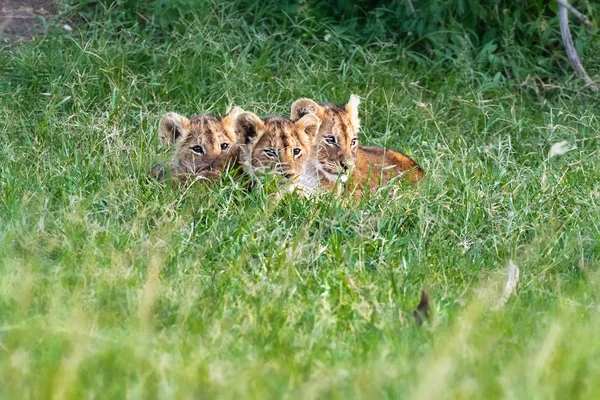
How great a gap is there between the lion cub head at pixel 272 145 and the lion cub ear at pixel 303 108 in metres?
0.49

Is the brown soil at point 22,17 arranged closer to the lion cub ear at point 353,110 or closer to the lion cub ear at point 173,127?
the lion cub ear at point 173,127

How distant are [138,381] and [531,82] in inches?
296

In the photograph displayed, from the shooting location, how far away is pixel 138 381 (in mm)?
3885

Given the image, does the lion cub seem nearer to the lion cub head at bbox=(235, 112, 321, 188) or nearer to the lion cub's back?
the lion cub's back

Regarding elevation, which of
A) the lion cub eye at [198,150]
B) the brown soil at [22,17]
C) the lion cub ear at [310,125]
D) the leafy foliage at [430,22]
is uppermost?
the lion cub ear at [310,125]

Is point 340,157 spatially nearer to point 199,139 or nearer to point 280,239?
point 199,139

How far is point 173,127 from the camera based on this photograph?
8.15 metres

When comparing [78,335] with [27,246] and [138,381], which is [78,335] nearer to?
[138,381]

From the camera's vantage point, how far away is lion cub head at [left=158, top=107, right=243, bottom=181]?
26.2 feet

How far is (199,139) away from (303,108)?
0.79m

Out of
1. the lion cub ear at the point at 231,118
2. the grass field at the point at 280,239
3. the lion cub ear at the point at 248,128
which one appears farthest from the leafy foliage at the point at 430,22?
the lion cub ear at the point at 248,128

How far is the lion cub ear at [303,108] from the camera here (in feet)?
27.2

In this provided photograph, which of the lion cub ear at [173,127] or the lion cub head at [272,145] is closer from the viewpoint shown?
the lion cub head at [272,145]

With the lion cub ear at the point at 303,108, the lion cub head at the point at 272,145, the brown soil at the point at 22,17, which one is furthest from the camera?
the brown soil at the point at 22,17
